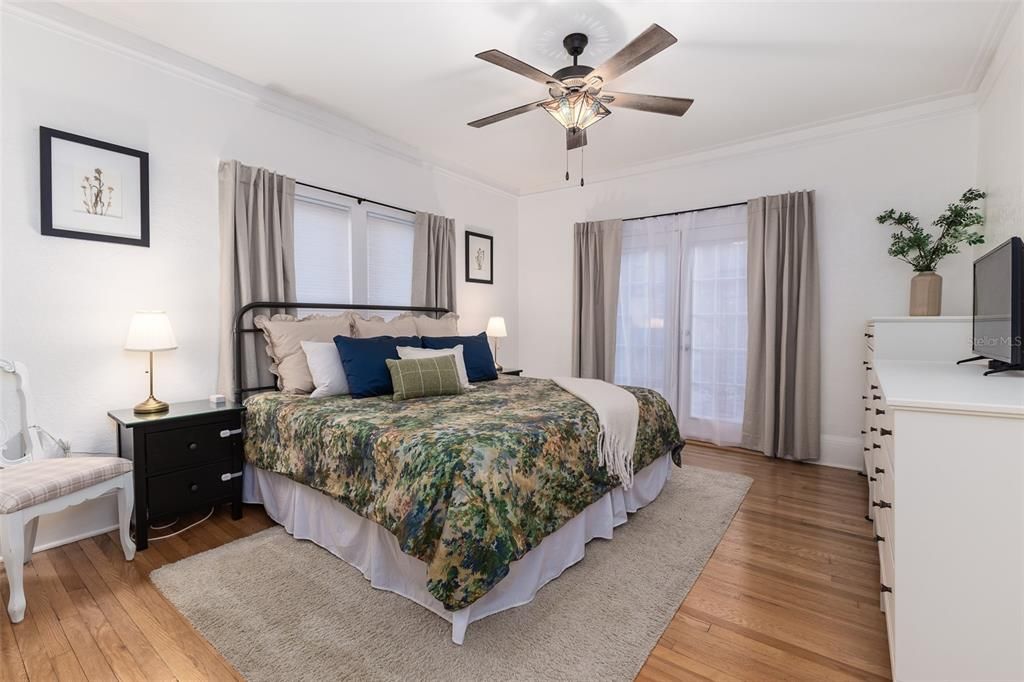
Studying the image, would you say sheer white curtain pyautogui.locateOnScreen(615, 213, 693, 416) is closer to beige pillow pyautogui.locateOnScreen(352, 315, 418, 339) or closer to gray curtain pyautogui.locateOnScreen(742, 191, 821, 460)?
gray curtain pyautogui.locateOnScreen(742, 191, 821, 460)

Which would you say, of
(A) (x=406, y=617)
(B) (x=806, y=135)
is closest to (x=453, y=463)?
(A) (x=406, y=617)

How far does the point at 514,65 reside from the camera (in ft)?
7.18

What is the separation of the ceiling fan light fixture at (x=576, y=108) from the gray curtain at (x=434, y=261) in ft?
6.73

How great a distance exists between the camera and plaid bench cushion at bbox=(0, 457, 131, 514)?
179cm

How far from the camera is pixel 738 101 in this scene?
11.0 feet

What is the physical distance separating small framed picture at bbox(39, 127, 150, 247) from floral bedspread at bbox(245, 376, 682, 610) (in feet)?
3.91

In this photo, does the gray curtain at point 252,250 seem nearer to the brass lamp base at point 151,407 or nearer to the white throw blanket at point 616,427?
the brass lamp base at point 151,407

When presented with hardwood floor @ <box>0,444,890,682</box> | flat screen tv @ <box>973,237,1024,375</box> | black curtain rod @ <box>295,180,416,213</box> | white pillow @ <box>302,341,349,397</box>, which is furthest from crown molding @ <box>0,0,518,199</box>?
flat screen tv @ <box>973,237,1024,375</box>

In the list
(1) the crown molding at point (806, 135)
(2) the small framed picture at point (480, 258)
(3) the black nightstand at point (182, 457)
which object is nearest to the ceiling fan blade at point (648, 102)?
(1) the crown molding at point (806, 135)

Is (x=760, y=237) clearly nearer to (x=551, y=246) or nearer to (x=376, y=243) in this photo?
(x=551, y=246)

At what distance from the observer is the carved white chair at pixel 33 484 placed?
1.79 metres

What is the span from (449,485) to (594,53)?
256 cm

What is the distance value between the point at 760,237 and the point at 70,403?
16.0 feet

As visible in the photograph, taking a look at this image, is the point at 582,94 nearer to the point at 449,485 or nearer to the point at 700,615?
the point at 449,485
